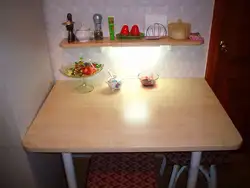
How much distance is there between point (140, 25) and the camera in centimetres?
160

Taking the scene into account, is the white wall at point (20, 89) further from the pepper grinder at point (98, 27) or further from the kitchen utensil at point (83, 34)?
the pepper grinder at point (98, 27)

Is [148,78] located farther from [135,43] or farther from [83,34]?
[83,34]

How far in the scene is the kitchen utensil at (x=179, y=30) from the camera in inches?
58.7

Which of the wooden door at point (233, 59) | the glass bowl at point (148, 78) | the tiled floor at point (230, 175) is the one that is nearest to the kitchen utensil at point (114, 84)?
the glass bowl at point (148, 78)

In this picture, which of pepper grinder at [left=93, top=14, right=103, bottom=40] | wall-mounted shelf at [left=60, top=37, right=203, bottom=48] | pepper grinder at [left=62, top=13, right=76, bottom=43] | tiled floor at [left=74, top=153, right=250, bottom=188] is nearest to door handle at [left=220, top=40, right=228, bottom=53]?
wall-mounted shelf at [left=60, top=37, right=203, bottom=48]

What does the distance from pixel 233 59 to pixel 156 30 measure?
537mm

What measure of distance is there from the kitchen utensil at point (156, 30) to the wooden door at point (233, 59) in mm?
332

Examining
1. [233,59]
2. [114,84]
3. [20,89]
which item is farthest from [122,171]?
[233,59]

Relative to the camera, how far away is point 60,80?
180 centimetres

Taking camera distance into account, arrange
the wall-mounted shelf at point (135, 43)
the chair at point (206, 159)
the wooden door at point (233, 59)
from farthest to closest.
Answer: the wall-mounted shelf at point (135, 43) < the chair at point (206, 159) < the wooden door at point (233, 59)

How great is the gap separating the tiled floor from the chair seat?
1.52ft

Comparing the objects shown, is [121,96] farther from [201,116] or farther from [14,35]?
[14,35]

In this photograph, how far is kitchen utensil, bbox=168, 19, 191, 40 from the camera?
1492mm

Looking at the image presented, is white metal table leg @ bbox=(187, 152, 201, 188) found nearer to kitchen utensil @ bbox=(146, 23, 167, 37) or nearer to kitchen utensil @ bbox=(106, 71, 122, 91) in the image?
kitchen utensil @ bbox=(106, 71, 122, 91)
